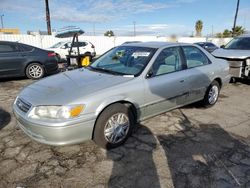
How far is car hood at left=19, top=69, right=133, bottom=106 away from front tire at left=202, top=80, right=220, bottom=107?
2.34 metres

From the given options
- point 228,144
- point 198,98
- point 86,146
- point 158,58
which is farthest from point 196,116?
point 86,146

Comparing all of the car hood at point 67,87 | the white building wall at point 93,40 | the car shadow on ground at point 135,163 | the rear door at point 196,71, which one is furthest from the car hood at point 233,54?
the white building wall at point 93,40

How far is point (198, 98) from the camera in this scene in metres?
4.77

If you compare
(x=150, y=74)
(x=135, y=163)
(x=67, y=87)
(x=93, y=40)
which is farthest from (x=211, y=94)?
(x=93, y=40)

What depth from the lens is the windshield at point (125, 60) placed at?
3741mm

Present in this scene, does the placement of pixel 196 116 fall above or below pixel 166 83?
below

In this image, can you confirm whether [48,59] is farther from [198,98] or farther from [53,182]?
[53,182]

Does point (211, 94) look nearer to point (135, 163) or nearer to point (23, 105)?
point (135, 163)

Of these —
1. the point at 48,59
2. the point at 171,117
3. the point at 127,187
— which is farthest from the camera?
the point at 48,59

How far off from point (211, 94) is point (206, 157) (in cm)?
235

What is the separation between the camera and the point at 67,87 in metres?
3.25

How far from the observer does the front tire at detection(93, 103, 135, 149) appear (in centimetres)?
310

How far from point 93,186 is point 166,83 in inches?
81.6

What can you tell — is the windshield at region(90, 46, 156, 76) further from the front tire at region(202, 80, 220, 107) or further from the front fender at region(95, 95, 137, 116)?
the front tire at region(202, 80, 220, 107)
